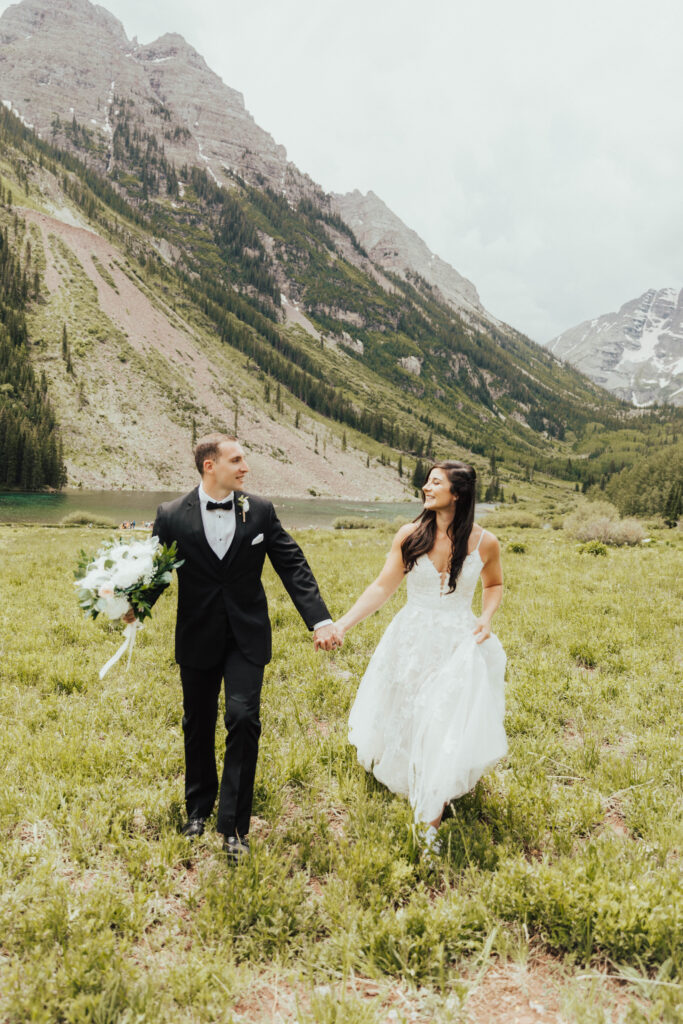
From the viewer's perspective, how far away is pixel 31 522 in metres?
58.2

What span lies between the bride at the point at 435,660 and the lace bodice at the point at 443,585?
1 cm

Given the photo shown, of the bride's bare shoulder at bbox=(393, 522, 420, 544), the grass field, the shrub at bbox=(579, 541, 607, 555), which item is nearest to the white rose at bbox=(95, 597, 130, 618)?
the grass field

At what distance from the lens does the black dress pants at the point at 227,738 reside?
450 centimetres

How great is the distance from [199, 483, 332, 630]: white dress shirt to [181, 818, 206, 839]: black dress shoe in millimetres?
2155

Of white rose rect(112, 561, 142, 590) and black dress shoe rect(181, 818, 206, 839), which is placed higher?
white rose rect(112, 561, 142, 590)

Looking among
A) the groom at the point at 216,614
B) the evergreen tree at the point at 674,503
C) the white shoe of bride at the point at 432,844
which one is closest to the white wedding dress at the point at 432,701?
the white shoe of bride at the point at 432,844

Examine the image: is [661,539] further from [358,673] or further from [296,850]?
[296,850]

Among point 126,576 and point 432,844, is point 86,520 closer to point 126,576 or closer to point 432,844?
point 126,576

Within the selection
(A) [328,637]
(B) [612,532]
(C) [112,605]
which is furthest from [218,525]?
(B) [612,532]

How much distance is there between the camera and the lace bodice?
16.9 ft

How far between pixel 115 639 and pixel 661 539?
100 feet

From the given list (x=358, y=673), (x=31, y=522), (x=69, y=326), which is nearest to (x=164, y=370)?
(x=69, y=326)

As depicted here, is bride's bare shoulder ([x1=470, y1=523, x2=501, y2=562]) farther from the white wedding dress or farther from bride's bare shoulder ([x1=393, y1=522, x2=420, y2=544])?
bride's bare shoulder ([x1=393, y1=522, x2=420, y2=544])

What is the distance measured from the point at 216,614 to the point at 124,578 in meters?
0.90
